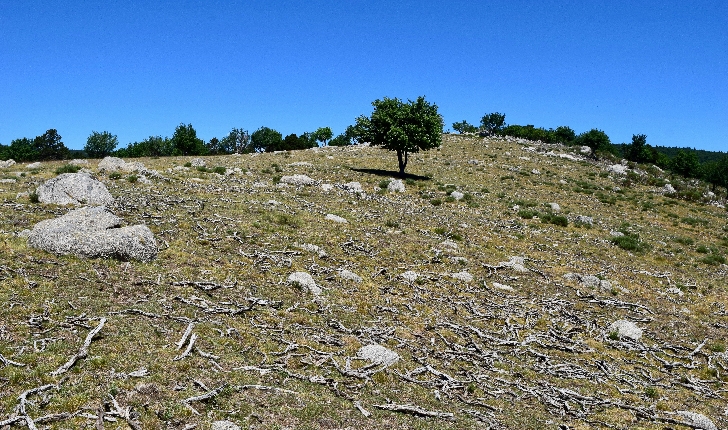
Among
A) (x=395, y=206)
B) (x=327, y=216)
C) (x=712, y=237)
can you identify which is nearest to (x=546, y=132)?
(x=712, y=237)

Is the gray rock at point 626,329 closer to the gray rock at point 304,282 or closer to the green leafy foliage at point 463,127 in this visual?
the gray rock at point 304,282

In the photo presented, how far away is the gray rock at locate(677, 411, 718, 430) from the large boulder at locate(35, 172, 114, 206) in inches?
1073

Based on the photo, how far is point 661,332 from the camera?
1986 centimetres

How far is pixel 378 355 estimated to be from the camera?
1436cm

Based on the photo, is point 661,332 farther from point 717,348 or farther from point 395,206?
point 395,206

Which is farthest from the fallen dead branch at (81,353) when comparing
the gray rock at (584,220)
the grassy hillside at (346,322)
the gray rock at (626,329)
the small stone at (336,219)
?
the gray rock at (584,220)

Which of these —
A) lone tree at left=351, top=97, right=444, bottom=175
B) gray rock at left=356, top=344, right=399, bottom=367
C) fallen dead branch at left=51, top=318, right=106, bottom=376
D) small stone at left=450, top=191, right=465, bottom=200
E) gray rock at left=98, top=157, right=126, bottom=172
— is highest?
lone tree at left=351, top=97, right=444, bottom=175

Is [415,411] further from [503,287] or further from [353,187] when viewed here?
[353,187]

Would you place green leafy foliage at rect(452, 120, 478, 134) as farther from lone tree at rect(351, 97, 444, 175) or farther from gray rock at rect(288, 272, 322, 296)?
gray rock at rect(288, 272, 322, 296)

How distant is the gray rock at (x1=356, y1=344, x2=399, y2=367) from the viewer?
46.4 ft

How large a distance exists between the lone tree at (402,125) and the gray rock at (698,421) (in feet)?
130

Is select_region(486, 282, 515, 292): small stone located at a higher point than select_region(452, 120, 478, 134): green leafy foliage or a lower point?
lower

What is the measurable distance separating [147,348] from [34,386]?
268cm

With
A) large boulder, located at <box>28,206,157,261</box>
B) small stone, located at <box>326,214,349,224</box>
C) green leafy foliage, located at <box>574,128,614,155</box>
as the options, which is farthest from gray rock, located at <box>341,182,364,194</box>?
green leafy foliage, located at <box>574,128,614,155</box>
